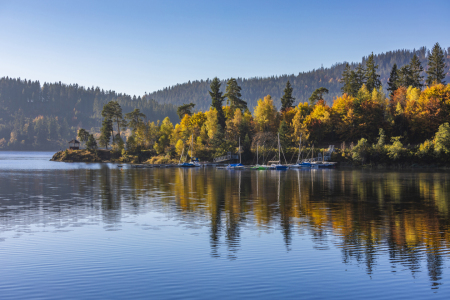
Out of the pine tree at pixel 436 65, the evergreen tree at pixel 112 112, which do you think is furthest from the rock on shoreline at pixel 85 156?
the pine tree at pixel 436 65

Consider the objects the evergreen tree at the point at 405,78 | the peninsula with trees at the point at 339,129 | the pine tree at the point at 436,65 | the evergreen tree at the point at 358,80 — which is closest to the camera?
the peninsula with trees at the point at 339,129

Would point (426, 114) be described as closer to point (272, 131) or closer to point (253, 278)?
point (272, 131)

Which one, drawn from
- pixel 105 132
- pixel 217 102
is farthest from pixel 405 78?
pixel 105 132

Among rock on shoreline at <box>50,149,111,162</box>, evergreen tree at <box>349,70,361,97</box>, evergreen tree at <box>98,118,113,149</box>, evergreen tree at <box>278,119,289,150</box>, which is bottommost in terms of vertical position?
rock on shoreline at <box>50,149,111,162</box>

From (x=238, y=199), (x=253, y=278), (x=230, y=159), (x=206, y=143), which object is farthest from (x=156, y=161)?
(x=253, y=278)

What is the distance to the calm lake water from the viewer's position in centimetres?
1482

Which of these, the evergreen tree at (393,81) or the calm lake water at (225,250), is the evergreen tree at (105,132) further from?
the calm lake water at (225,250)

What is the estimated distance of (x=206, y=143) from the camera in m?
147

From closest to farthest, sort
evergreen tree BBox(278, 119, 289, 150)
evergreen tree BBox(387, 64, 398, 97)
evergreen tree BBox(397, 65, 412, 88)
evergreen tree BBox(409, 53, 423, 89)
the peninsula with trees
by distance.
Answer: the peninsula with trees → evergreen tree BBox(278, 119, 289, 150) → evergreen tree BBox(409, 53, 423, 89) → evergreen tree BBox(397, 65, 412, 88) → evergreen tree BBox(387, 64, 398, 97)

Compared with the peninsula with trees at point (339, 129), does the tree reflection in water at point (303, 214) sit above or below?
below

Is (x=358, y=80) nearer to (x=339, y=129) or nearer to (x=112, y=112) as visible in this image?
(x=339, y=129)

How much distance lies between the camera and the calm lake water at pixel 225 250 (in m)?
14.8

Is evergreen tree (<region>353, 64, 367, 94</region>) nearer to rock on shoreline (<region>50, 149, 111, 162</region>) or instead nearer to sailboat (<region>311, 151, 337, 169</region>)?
sailboat (<region>311, 151, 337, 169</region>)

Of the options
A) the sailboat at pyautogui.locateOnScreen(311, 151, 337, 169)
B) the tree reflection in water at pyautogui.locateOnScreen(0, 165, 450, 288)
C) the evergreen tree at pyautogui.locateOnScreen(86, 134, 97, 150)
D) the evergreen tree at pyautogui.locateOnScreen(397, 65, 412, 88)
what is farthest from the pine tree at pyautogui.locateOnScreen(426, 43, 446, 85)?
the evergreen tree at pyautogui.locateOnScreen(86, 134, 97, 150)
